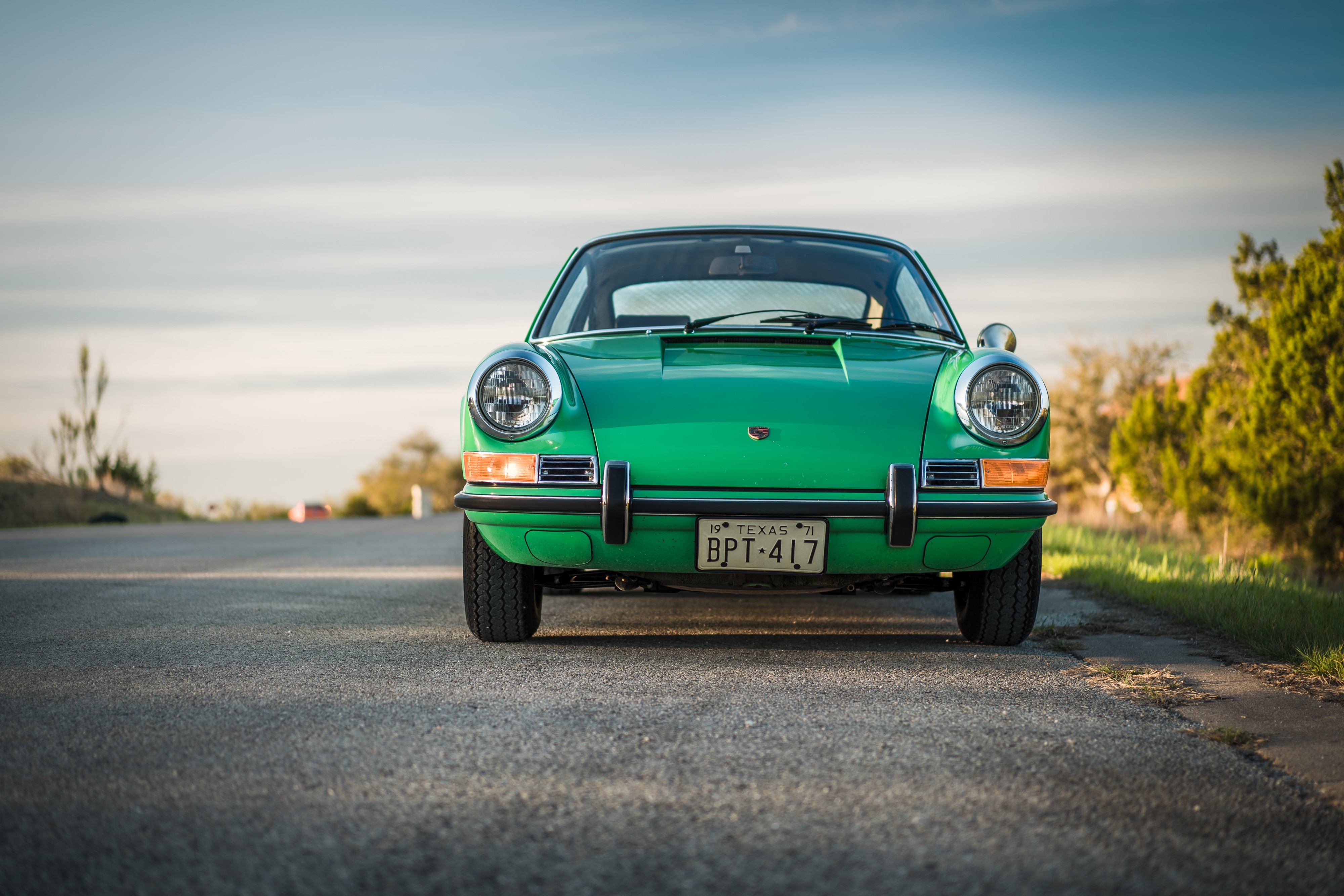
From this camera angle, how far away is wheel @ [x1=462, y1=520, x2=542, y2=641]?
3.68 meters

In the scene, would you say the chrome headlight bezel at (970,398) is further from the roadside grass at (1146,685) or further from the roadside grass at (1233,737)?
the roadside grass at (1233,737)

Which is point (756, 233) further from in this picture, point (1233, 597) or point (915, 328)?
point (1233, 597)

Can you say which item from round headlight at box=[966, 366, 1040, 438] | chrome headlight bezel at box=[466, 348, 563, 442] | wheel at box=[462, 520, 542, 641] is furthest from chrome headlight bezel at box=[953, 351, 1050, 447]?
wheel at box=[462, 520, 542, 641]

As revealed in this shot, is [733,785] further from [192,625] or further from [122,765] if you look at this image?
[192,625]

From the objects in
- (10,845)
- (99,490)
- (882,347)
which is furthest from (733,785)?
(99,490)

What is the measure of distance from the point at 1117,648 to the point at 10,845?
3446 mm

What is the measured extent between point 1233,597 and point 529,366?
10.5 ft

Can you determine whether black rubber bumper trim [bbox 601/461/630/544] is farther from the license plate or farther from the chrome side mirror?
the chrome side mirror

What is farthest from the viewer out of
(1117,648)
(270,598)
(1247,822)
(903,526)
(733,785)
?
(270,598)

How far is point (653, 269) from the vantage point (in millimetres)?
4633

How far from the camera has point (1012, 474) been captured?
3.40 meters

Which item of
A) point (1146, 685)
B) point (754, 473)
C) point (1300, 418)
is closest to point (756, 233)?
point (754, 473)

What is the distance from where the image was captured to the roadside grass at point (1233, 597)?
11.7 feet

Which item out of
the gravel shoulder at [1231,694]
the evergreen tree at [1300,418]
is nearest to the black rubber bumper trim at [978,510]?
the gravel shoulder at [1231,694]
